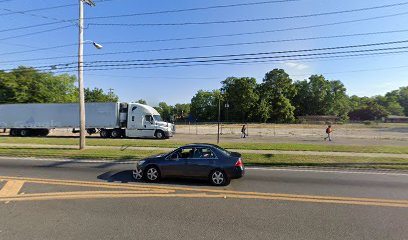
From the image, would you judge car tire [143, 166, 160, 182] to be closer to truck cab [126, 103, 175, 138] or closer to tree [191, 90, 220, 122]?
truck cab [126, 103, 175, 138]

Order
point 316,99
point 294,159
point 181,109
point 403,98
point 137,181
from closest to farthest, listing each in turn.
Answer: point 137,181
point 294,159
point 316,99
point 181,109
point 403,98

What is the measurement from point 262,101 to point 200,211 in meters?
80.6

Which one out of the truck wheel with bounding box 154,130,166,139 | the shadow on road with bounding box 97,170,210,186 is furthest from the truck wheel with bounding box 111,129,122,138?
the shadow on road with bounding box 97,170,210,186

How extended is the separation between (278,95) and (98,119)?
70889mm

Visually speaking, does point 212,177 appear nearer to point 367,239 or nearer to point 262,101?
point 367,239

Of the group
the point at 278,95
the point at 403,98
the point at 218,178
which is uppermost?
the point at 403,98

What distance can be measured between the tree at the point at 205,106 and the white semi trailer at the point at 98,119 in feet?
224

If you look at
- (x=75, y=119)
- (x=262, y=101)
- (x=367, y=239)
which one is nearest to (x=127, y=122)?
(x=75, y=119)

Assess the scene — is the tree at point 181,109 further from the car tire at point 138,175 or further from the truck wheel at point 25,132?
the car tire at point 138,175

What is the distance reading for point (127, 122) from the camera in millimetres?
25953

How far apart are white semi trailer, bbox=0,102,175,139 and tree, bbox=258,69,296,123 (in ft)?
203

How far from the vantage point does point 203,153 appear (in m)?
7.95

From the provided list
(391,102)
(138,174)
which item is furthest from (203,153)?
(391,102)

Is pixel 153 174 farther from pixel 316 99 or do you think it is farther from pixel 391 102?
pixel 391 102
